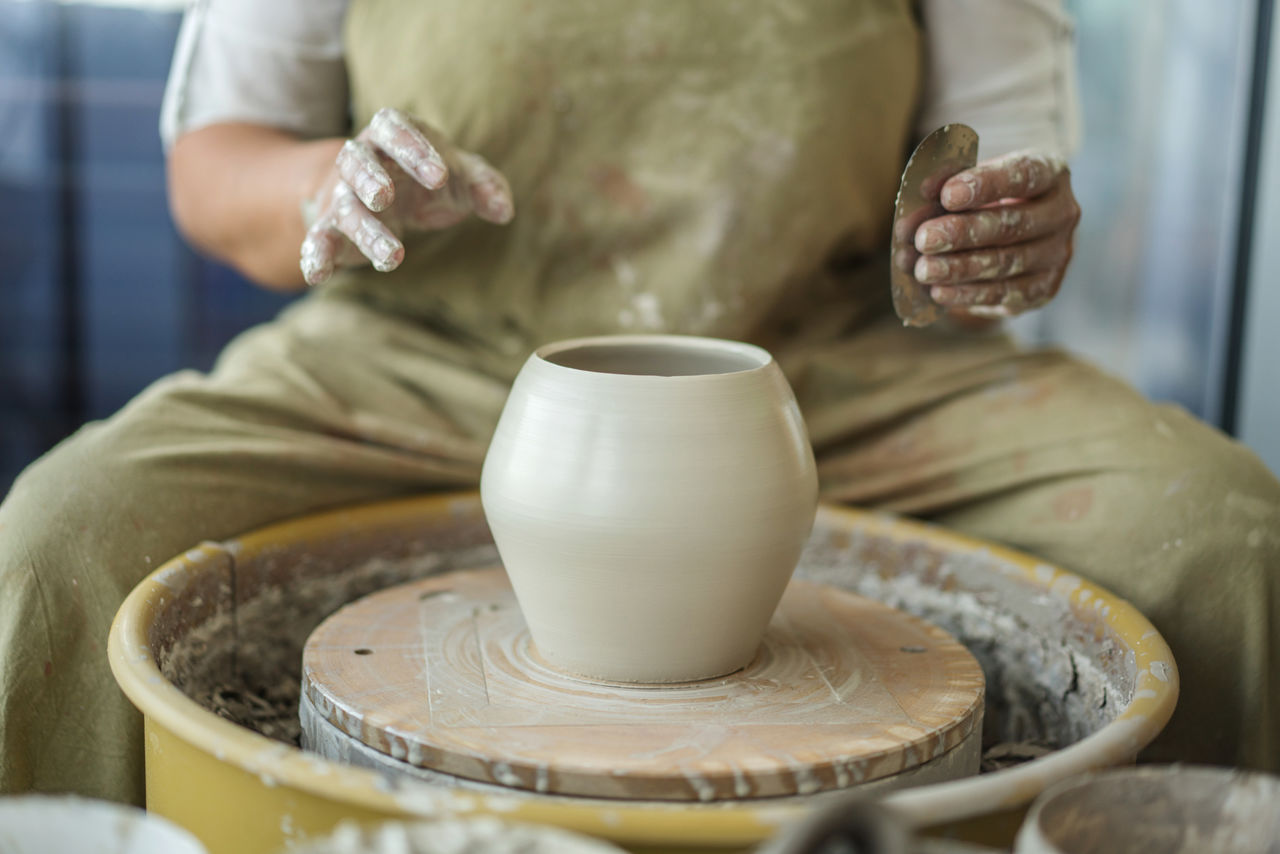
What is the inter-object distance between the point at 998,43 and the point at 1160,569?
83 centimetres

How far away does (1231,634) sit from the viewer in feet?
3.94

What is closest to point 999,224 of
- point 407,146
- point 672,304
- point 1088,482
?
point 1088,482

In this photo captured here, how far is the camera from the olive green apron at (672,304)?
1.34 m

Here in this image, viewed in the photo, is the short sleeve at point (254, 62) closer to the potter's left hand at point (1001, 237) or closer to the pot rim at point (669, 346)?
the pot rim at point (669, 346)

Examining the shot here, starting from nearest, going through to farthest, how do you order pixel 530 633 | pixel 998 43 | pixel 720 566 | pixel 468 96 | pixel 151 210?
pixel 720 566 < pixel 530 633 < pixel 468 96 < pixel 998 43 < pixel 151 210

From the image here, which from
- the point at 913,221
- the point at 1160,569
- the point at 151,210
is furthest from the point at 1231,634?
the point at 151,210

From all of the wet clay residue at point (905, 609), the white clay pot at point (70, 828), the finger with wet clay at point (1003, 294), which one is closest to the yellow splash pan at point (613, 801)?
the wet clay residue at point (905, 609)

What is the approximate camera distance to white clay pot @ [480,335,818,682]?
38.3 inches

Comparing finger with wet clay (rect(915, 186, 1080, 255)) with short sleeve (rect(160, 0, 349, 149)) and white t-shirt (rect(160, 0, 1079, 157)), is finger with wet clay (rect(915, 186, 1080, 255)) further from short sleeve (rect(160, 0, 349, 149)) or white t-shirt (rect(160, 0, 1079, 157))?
short sleeve (rect(160, 0, 349, 149))

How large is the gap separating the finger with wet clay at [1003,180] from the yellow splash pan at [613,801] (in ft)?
1.33

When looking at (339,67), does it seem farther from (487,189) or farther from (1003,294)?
(1003,294)

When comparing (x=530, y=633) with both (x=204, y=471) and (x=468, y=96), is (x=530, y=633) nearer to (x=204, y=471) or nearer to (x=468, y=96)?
(x=204, y=471)

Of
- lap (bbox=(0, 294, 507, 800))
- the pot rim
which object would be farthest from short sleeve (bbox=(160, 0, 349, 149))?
the pot rim

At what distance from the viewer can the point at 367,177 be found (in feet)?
3.57
